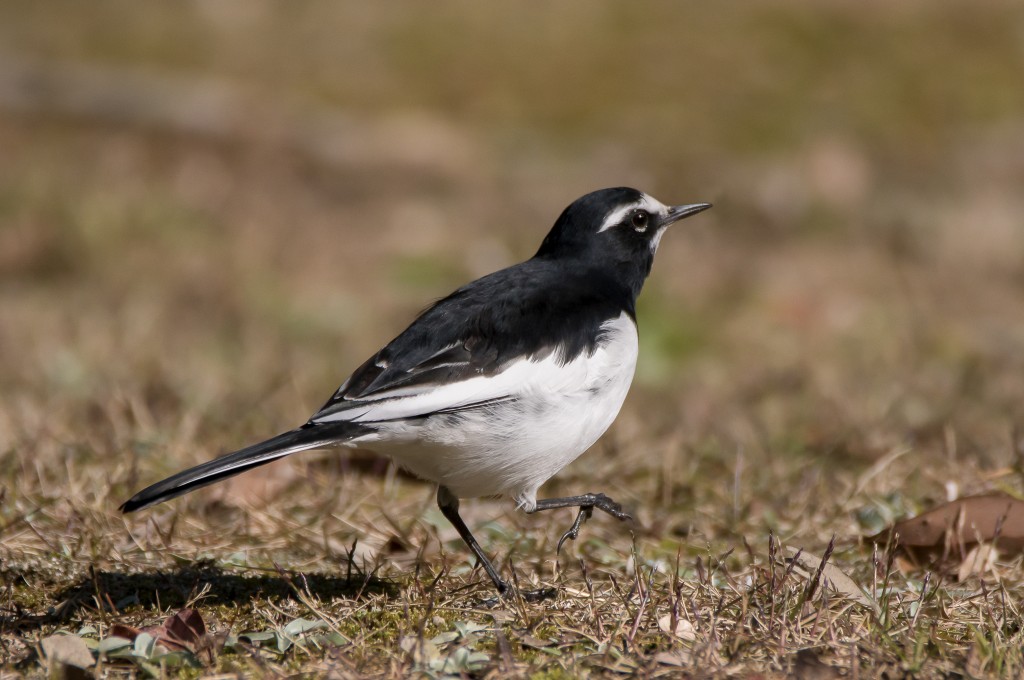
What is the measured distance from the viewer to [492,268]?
924 centimetres

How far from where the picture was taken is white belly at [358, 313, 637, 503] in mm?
3771

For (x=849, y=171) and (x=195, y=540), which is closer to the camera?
(x=195, y=540)

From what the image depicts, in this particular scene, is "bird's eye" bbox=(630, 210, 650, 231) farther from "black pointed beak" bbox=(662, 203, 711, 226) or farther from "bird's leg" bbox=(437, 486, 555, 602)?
"bird's leg" bbox=(437, 486, 555, 602)

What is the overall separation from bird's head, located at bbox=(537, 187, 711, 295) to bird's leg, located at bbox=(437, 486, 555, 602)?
1.15 metres

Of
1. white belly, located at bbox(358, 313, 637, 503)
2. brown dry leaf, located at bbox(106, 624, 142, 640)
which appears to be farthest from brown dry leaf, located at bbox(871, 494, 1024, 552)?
brown dry leaf, located at bbox(106, 624, 142, 640)

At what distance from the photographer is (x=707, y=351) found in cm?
789

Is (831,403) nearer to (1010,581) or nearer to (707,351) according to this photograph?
(707,351)

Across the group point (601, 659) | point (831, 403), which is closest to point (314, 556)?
point (601, 659)

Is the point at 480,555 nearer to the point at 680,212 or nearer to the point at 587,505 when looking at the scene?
the point at 587,505

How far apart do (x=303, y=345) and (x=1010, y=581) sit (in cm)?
501

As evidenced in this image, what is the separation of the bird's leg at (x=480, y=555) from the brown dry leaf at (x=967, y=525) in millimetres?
1345

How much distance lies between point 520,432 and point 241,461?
0.90 metres

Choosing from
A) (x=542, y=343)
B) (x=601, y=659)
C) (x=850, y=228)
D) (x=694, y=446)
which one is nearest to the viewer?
(x=601, y=659)

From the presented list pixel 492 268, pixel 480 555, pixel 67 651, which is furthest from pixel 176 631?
pixel 492 268
